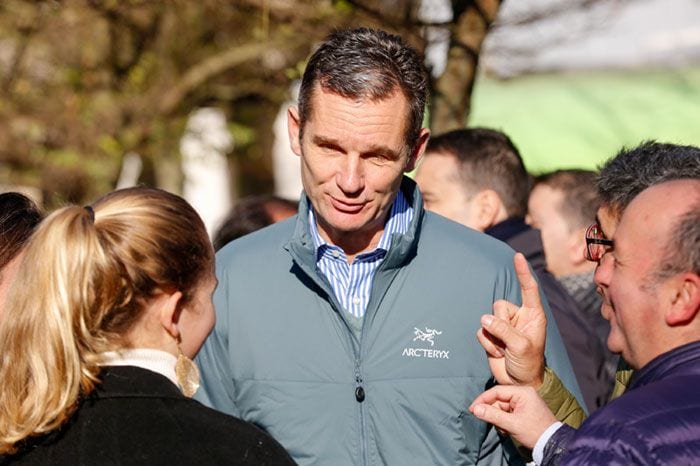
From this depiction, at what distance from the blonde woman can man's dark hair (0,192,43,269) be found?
800 mm

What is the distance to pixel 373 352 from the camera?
11.7 ft

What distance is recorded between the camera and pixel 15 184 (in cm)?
1298

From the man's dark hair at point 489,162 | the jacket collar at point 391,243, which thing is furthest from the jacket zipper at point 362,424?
the man's dark hair at point 489,162

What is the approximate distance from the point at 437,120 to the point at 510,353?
3487 millimetres

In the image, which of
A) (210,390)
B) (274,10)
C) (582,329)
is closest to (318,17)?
(274,10)

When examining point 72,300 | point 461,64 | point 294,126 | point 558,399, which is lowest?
point 558,399

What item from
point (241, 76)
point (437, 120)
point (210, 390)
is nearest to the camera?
point (210, 390)

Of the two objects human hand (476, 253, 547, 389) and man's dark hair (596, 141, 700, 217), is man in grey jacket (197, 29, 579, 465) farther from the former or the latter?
man's dark hair (596, 141, 700, 217)

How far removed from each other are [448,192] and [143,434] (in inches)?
105

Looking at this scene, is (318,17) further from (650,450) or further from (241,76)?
(241,76)

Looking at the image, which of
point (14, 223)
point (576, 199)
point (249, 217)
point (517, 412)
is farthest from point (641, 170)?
point (249, 217)

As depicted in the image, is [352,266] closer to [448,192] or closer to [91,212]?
[91,212]

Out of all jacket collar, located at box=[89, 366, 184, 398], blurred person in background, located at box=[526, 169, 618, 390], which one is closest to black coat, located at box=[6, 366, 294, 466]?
jacket collar, located at box=[89, 366, 184, 398]

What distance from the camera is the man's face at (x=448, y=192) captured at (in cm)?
517
